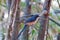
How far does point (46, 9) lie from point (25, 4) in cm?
77

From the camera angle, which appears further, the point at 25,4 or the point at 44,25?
the point at 25,4

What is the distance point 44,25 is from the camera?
→ 1631 mm

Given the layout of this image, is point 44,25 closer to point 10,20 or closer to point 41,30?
point 41,30

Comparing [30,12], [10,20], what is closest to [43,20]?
[10,20]

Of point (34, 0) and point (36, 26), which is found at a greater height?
point (34, 0)

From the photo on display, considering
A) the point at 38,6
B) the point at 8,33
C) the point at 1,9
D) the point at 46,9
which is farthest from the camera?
the point at 1,9

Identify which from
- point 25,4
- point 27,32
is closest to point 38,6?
point 25,4

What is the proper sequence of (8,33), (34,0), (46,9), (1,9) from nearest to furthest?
(8,33), (46,9), (34,0), (1,9)

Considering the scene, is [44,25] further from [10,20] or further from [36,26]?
[10,20]

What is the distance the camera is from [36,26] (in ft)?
6.50

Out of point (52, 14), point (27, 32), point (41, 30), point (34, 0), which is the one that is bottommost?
point (27, 32)

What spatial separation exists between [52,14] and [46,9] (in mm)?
339

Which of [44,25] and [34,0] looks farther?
[34,0]

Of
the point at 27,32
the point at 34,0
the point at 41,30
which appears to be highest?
the point at 34,0
